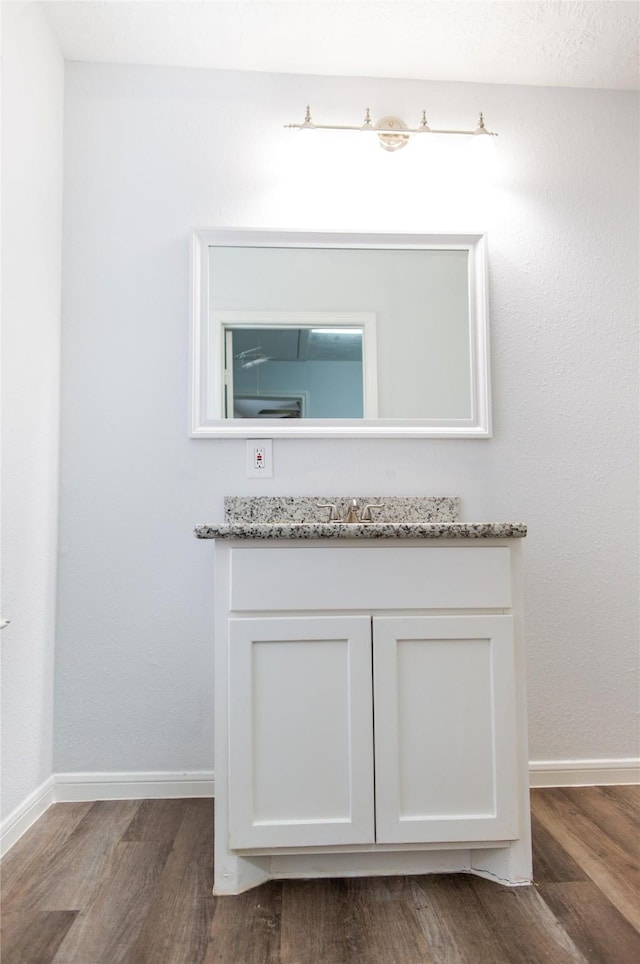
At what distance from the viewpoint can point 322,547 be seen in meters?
1.37

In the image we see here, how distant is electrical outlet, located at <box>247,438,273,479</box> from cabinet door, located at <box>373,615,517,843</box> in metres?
0.71

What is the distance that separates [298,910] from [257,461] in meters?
1.10

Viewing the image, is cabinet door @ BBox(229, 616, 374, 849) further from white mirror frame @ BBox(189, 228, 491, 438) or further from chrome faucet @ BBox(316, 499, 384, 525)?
white mirror frame @ BBox(189, 228, 491, 438)

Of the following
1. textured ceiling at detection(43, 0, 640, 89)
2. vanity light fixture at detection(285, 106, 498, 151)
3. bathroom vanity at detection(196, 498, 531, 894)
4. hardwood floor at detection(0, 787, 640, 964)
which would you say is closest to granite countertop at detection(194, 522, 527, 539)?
bathroom vanity at detection(196, 498, 531, 894)

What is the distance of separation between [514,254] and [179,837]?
1846 millimetres

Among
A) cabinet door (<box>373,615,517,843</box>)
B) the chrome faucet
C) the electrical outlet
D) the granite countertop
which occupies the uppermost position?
the electrical outlet

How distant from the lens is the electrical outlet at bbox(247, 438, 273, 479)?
1.93 metres

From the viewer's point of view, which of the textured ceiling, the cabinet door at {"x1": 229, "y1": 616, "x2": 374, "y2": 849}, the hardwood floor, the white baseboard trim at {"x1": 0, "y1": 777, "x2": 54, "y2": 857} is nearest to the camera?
the hardwood floor

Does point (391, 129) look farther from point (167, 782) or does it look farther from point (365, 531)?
point (167, 782)

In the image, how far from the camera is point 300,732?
4.38 ft

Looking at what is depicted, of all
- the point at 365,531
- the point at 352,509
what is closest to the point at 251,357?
the point at 352,509

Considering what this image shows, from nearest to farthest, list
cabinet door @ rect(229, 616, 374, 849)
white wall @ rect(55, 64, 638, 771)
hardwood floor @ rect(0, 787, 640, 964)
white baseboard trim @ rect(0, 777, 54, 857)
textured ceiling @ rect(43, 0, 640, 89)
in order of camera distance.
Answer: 1. hardwood floor @ rect(0, 787, 640, 964)
2. cabinet door @ rect(229, 616, 374, 849)
3. white baseboard trim @ rect(0, 777, 54, 857)
4. textured ceiling @ rect(43, 0, 640, 89)
5. white wall @ rect(55, 64, 638, 771)

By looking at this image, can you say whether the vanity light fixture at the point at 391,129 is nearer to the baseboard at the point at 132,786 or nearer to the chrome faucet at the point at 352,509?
the chrome faucet at the point at 352,509

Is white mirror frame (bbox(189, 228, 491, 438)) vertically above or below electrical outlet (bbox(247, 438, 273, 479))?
above
